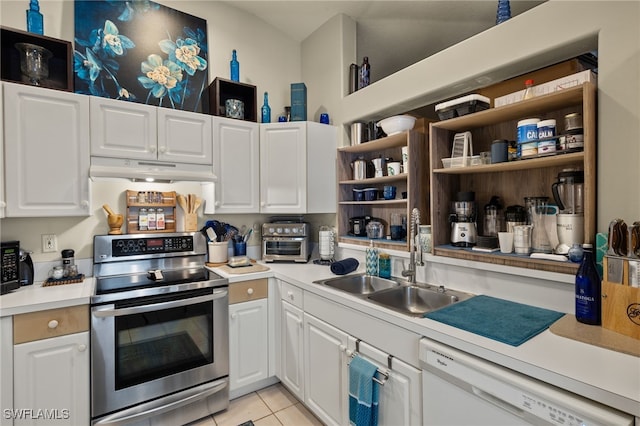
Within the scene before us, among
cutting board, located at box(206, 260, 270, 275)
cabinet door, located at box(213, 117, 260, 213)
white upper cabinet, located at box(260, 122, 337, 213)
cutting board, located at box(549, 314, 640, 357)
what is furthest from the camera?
white upper cabinet, located at box(260, 122, 337, 213)

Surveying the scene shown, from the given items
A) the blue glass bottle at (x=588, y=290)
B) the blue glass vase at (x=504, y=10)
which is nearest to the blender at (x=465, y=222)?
the blue glass bottle at (x=588, y=290)

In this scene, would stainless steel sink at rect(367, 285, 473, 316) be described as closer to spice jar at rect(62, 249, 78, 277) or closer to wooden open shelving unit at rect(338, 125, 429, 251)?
wooden open shelving unit at rect(338, 125, 429, 251)

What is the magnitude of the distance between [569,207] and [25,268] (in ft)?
9.87

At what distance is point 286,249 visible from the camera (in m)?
2.67

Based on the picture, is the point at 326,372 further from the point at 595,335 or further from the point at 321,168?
the point at 321,168

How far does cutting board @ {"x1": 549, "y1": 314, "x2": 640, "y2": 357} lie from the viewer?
3.32ft

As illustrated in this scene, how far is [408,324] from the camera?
133 cm

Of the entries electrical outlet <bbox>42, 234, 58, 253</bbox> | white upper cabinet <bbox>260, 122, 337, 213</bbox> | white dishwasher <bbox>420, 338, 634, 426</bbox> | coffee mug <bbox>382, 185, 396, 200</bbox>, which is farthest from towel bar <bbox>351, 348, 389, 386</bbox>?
electrical outlet <bbox>42, 234, 58, 253</bbox>

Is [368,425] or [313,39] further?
[313,39]

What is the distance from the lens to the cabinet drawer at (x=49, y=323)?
4.91 ft

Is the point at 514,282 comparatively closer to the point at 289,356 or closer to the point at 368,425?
the point at 368,425

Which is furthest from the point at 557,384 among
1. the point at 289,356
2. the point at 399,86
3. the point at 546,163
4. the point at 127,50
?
the point at 127,50

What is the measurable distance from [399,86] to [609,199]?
136 cm

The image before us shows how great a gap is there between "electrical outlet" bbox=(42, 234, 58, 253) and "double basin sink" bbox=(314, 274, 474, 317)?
1747 mm
